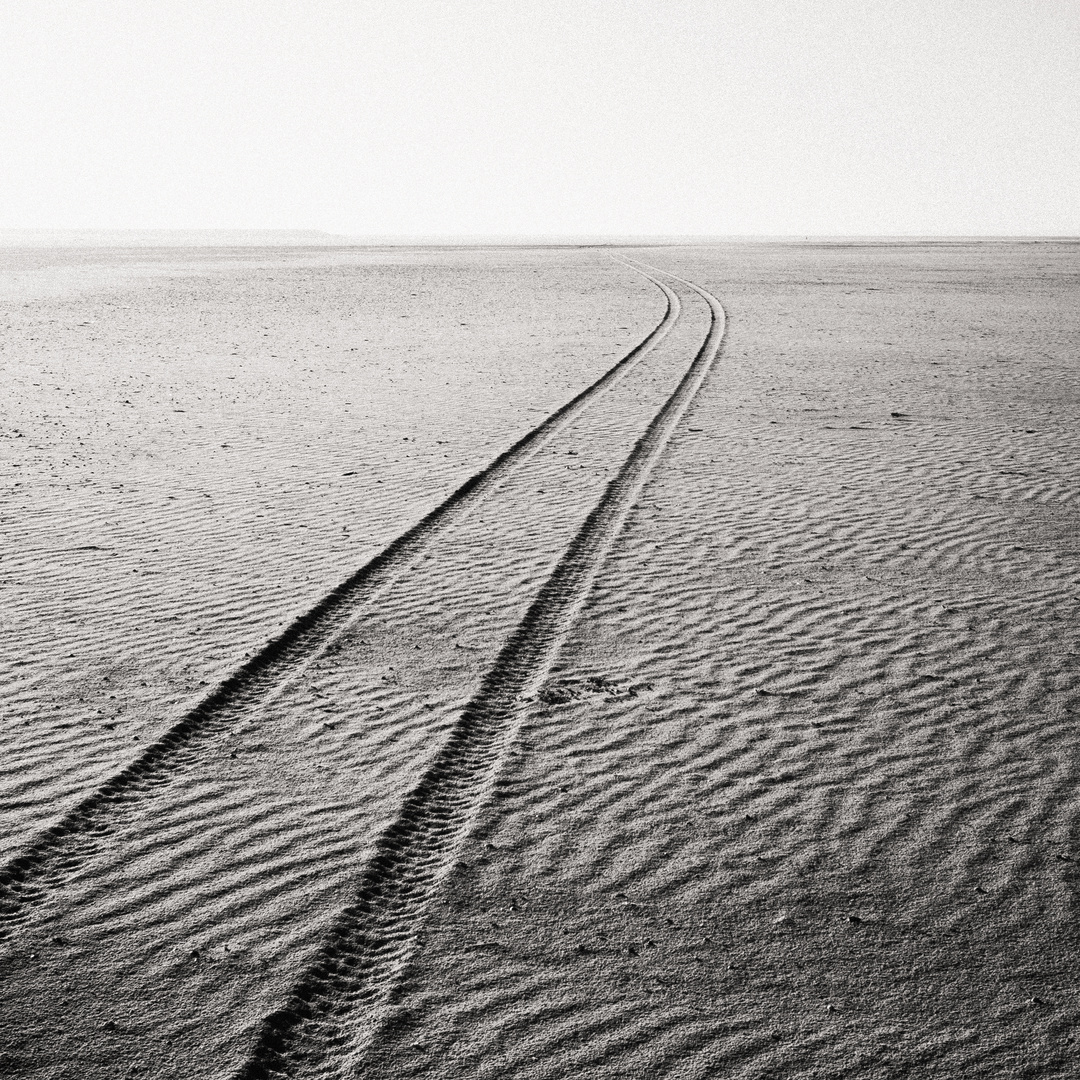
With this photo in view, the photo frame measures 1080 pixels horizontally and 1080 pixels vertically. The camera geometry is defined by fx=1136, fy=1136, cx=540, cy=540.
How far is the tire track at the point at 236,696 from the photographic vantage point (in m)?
4.64

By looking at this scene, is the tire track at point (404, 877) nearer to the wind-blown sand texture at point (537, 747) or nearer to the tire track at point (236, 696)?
the wind-blown sand texture at point (537, 747)

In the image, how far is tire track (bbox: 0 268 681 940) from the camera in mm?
4641

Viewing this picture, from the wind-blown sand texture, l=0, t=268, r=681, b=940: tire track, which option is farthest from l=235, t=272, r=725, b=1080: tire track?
l=0, t=268, r=681, b=940: tire track

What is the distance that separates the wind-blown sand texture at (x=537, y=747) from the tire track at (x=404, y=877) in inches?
0.8

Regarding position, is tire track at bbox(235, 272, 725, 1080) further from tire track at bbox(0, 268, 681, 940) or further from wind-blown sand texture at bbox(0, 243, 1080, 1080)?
tire track at bbox(0, 268, 681, 940)

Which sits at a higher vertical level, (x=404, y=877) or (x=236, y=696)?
(x=236, y=696)

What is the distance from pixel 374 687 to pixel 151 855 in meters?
1.87

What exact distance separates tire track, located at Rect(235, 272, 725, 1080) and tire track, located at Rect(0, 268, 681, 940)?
1.16 m

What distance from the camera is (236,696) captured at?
6.29m

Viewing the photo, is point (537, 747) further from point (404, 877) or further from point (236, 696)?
point (236, 696)

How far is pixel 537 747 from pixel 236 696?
176 cm

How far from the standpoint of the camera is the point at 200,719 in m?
6.00

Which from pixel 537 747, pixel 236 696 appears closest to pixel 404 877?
pixel 537 747

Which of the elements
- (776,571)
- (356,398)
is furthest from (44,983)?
(356,398)
